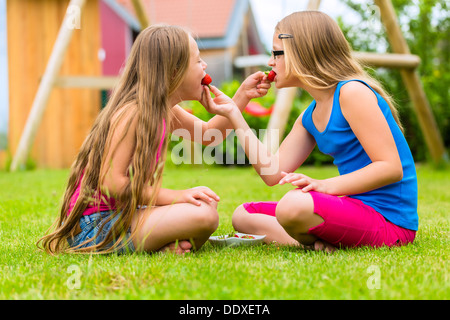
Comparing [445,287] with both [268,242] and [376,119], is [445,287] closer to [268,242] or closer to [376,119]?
[376,119]

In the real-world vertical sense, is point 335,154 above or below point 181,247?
above

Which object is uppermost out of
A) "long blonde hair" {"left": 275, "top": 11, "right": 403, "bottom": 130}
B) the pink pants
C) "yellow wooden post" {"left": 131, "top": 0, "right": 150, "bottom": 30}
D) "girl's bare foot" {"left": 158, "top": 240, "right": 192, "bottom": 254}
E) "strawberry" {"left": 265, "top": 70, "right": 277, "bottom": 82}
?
"yellow wooden post" {"left": 131, "top": 0, "right": 150, "bottom": 30}

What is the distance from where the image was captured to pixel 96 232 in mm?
1935

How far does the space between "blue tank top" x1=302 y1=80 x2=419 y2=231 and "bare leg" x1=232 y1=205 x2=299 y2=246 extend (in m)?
0.34

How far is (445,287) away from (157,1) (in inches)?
426

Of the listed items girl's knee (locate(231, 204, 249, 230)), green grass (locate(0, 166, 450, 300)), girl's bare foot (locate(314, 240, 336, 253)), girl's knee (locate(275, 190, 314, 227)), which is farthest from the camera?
girl's knee (locate(231, 204, 249, 230))

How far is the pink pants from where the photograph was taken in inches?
73.8

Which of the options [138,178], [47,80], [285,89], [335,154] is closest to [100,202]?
[138,178]

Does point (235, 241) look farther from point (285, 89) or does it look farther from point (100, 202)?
point (285, 89)

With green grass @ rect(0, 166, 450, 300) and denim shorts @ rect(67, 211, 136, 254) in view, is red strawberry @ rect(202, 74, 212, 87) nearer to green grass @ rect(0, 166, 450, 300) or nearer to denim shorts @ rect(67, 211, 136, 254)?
green grass @ rect(0, 166, 450, 300)

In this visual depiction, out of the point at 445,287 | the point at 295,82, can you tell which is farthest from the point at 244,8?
the point at 445,287

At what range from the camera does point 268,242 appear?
7.26 feet

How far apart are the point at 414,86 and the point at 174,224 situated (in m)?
4.46

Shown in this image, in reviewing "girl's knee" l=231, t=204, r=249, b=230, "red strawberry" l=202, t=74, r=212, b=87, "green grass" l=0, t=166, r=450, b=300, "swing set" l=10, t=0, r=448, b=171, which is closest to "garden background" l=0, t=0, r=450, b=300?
"green grass" l=0, t=166, r=450, b=300
